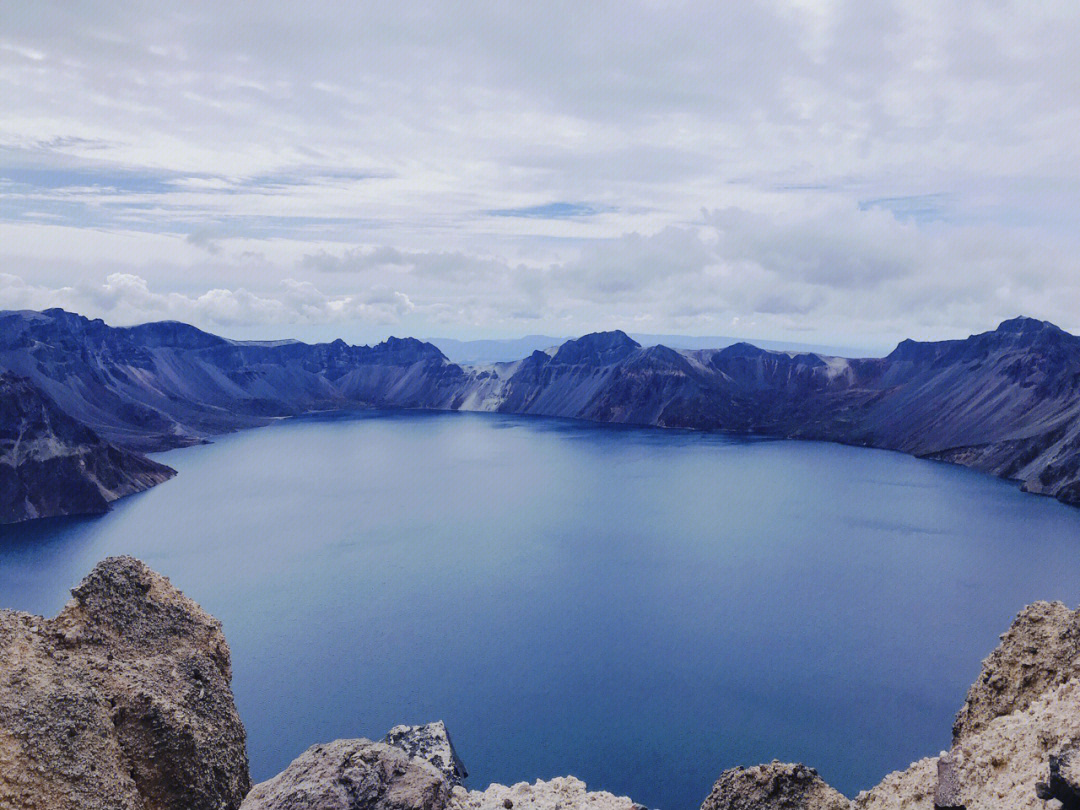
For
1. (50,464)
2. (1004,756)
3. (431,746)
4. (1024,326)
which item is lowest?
(50,464)

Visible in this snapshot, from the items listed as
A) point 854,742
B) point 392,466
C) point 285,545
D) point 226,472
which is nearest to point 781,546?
point 854,742

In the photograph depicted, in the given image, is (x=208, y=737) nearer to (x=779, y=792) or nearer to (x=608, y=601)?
(x=779, y=792)

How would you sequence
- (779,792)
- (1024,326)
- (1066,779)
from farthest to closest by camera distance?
1. (1024,326)
2. (779,792)
3. (1066,779)

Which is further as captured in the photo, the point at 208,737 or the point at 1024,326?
the point at 1024,326

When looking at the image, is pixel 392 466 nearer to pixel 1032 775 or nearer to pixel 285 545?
pixel 285 545

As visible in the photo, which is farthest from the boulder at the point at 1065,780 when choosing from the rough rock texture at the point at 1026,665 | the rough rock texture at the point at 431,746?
the rough rock texture at the point at 431,746

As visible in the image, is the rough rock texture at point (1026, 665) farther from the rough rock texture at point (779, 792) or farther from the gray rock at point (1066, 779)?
the gray rock at point (1066, 779)

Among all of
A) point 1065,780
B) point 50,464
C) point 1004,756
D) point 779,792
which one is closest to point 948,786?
point 1004,756
